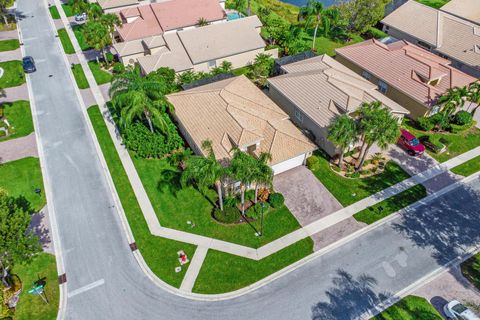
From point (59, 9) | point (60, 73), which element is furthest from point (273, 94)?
point (59, 9)

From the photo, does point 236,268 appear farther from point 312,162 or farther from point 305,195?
point 312,162

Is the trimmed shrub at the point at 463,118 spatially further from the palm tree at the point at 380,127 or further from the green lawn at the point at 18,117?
the green lawn at the point at 18,117

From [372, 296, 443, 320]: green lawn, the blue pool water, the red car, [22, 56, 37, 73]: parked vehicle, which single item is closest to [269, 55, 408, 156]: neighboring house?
the red car

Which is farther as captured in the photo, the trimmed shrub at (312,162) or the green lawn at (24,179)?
the trimmed shrub at (312,162)

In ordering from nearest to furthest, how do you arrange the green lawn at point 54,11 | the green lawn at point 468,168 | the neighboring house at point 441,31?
1. the green lawn at point 468,168
2. the neighboring house at point 441,31
3. the green lawn at point 54,11

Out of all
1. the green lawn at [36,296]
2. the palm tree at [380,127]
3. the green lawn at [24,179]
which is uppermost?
the palm tree at [380,127]

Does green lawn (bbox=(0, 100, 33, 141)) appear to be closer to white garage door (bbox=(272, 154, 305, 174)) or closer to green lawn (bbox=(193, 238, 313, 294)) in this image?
green lawn (bbox=(193, 238, 313, 294))

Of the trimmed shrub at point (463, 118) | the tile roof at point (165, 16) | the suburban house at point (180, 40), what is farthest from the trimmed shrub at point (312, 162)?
the tile roof at point (165, 16)
